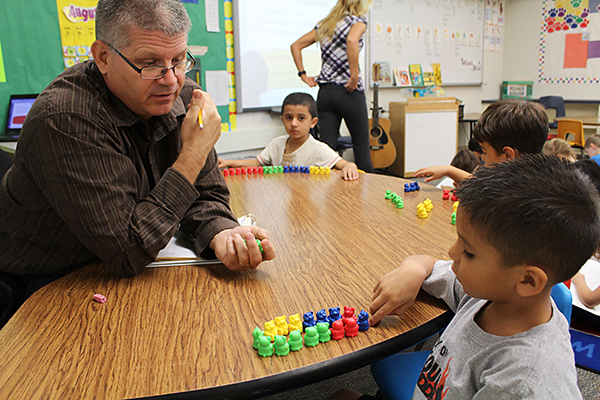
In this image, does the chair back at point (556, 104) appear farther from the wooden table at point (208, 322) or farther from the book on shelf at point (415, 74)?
the wooden table at point (208, 322)

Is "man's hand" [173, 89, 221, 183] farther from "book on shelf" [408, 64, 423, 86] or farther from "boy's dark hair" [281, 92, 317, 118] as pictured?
"book on shelf" [408, 64, 423, 86]

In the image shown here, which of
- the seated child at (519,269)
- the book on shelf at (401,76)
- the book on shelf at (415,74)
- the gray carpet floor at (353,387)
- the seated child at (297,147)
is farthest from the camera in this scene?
the book on shelf at (415,74)

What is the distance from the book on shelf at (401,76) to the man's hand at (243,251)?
5.19 m

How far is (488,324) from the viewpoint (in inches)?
28.8

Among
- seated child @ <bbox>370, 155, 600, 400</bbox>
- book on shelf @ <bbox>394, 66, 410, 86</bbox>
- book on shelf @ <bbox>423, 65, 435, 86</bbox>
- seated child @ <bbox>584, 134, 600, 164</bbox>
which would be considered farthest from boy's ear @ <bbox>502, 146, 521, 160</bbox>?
book on shelf @ <bbox>423, 65, 435, 86</bbox>

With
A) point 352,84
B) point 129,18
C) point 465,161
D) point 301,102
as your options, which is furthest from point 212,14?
point 129,18

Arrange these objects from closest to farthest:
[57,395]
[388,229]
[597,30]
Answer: [57,395] → [388,229] → [597,30]

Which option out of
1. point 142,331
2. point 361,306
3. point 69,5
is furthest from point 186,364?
point 69,5

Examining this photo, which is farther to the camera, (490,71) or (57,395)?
(490,71)

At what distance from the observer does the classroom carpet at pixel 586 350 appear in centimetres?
111

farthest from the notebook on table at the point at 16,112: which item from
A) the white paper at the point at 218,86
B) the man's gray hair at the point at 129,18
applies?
the man's gray hair at the point at 129,18

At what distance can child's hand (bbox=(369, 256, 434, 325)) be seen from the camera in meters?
0.78

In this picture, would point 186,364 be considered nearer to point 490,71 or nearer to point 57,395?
point 57,395

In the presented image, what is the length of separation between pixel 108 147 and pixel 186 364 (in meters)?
0.55
